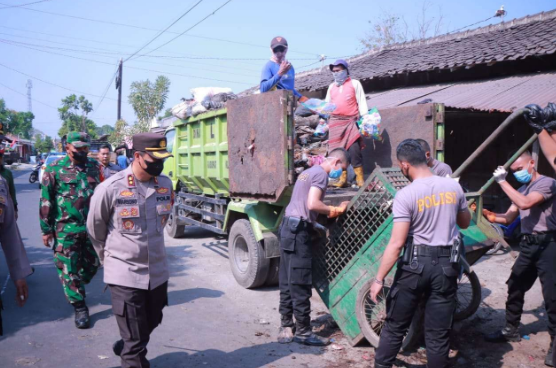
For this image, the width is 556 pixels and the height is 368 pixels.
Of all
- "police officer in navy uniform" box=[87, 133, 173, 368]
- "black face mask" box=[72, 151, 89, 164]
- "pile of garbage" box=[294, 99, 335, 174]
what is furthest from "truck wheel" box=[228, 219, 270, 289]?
"police officer in navy uniform" box=[87, 133, 173, 368]

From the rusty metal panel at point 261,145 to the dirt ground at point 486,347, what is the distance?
1744mm

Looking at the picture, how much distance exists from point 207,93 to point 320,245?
135 inches

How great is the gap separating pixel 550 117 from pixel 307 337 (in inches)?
110

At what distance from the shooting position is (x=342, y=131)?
18.5 ft

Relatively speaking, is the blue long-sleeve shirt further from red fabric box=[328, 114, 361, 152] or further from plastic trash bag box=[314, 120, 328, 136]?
plastic trash bag box=[314, 120, 328, 136]

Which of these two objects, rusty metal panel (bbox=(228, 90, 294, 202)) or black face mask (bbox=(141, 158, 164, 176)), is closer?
black face mask (bbox=(141, 158, 164, 176))

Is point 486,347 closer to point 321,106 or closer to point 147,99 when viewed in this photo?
point 321,106

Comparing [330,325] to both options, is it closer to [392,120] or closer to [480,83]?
[392,120]

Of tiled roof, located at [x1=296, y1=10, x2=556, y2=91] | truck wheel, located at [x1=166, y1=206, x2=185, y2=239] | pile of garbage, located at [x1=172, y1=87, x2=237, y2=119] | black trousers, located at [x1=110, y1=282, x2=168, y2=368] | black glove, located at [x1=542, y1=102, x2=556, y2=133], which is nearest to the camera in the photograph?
black trousers, located at [x1=110, y1=282, x2=168, y2=368]

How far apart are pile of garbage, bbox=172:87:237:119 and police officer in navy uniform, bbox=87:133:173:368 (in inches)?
132

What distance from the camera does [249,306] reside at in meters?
5.13

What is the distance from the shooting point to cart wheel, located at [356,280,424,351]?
3.67 meters

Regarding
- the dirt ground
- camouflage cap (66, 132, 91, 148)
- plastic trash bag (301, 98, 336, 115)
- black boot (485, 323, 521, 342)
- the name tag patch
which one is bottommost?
the dirt ground

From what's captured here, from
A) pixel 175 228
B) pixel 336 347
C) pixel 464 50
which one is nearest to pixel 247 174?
pixel 336 347
